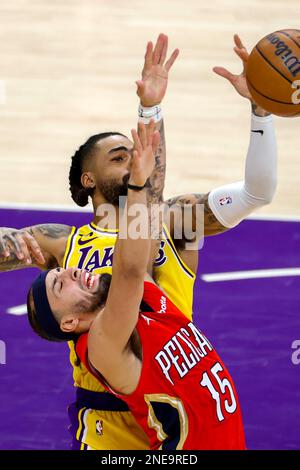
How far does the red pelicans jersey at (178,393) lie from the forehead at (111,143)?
3.86 ft

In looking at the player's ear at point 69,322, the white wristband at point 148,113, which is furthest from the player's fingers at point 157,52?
the player's ear at point 69,322

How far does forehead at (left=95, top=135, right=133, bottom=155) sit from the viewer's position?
21.0ft

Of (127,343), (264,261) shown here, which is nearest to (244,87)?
(127,343)

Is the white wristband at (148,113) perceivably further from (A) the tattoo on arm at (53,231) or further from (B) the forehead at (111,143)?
(A) the tattoo on arm at (53,231)

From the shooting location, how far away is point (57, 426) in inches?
297

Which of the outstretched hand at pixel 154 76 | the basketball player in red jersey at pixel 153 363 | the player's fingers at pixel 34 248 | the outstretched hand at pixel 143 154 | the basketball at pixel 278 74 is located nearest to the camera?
the outstretched hand at pixel 143 154

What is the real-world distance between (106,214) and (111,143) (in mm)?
415

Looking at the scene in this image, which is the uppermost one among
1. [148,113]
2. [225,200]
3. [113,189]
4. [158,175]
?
[148,113]

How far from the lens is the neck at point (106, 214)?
21.2 ft

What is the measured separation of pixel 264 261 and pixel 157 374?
4.15 metres

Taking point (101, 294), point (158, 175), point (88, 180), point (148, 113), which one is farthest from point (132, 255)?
point (88, 180)

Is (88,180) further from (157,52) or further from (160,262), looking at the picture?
(157,52)

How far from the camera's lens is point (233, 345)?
8.33m
